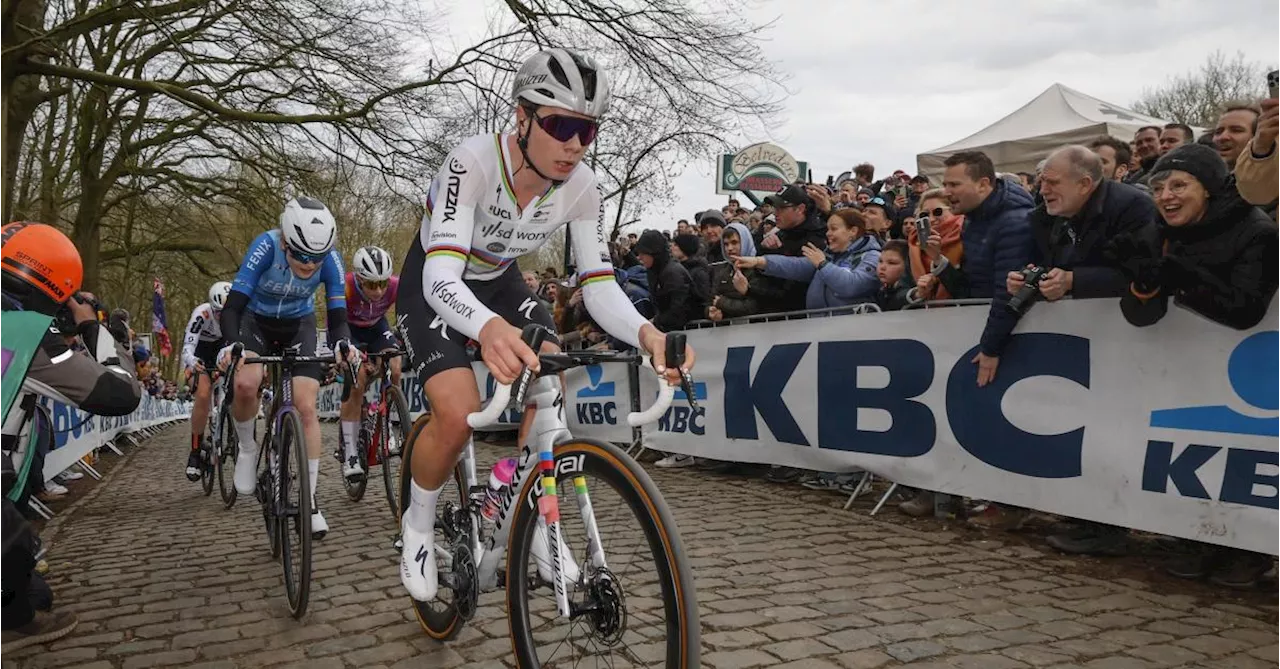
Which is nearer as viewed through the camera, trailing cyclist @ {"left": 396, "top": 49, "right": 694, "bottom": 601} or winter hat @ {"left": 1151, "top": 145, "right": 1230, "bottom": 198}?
trailing cyclist @ {"left": 396, "top": 49, "right": 694, "bottom": 601}

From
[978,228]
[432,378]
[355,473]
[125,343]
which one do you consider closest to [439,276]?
[432,378]

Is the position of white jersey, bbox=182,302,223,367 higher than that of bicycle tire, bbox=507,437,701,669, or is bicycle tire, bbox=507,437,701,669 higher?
white jersey, bbox=182,302,223,367

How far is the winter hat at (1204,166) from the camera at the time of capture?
176 inches

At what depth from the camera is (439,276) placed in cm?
315

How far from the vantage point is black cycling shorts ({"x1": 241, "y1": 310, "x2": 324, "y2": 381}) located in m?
6.56

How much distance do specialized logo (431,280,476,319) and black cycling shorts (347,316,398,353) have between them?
5439 mm

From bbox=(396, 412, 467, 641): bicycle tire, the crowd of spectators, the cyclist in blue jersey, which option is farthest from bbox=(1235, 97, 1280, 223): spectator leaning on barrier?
the cyclist in blue jersey

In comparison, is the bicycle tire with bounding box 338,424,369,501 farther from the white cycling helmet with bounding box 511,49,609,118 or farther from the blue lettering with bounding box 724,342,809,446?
the white cycling helmet with bounding box 511,49,609,118

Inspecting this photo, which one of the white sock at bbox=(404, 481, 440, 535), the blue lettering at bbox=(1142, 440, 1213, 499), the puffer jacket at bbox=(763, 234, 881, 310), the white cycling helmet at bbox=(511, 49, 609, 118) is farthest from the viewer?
the puffer jacket at bbox=(763, 234, 881, 310)

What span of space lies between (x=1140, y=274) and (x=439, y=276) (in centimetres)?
372

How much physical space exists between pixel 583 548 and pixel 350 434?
560 centimetres

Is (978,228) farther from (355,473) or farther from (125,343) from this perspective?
(125,343)

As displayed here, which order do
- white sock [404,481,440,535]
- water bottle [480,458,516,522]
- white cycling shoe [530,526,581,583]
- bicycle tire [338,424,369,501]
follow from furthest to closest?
bicycle tire [338,424,369,501] → white sock [404,481,440,535] → water bottle [480,458,516,522] → white cycling shoe [530,526,581,583]

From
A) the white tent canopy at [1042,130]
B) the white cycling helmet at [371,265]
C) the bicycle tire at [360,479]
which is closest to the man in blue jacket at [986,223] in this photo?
the white cycling helmet at [371,265]
